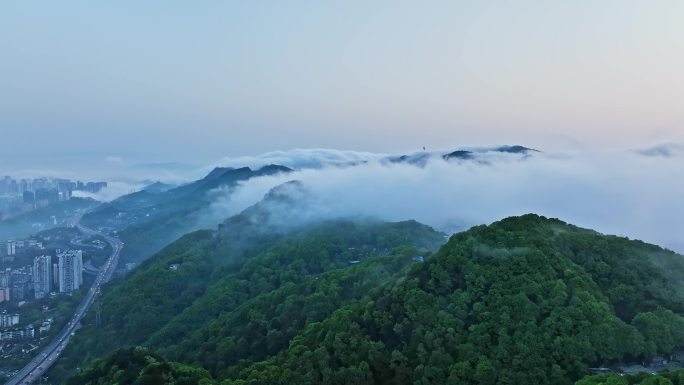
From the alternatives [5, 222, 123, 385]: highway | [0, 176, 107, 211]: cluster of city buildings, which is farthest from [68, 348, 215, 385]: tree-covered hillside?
[0, 176, 107, 211]: cluster of city buildings

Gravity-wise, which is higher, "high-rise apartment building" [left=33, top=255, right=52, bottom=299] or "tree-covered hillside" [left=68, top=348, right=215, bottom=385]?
"tree-covered hillside" [left=68, top=348, right=215, bottom=385]

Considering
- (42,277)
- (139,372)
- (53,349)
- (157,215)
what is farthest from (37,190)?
(139,372)

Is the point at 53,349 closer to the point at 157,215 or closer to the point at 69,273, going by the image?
the point at 69,273

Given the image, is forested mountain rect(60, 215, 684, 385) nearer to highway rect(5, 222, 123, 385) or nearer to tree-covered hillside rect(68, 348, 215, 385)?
tree-covered hillside rect(68, 348, 215, 385)

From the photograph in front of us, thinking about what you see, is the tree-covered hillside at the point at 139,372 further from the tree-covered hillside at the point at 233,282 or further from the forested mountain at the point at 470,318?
the tree-covered hillside at the point at 233,282

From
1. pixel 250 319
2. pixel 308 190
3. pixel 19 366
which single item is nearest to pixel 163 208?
pixel 308 190

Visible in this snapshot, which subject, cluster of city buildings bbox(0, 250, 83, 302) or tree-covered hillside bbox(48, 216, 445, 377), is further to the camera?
cluster of city buildings bbox(0, 250, 83, 302)

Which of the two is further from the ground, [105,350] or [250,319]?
[250,319]

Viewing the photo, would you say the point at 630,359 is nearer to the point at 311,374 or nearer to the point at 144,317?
the point at 311,374
